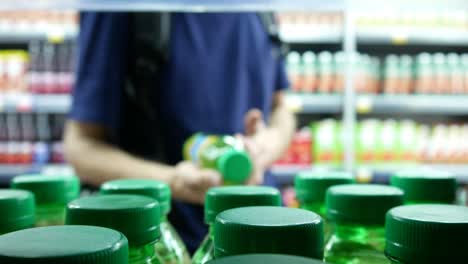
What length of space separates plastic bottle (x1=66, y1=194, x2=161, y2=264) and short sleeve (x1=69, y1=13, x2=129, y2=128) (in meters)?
0.68

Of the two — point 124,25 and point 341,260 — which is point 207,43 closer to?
point 124,25

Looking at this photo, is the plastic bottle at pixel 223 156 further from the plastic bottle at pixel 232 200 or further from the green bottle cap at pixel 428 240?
the green bottle cap at pixel 428 240

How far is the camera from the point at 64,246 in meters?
0.42

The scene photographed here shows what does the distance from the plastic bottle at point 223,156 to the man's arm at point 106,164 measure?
93 millimetres

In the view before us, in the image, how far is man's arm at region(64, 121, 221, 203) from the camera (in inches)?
45.4

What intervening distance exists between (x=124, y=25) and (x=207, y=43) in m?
0.22

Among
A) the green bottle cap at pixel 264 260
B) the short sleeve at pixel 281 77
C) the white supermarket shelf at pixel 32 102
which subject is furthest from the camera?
the white supermarket shelf at pixel 32 102

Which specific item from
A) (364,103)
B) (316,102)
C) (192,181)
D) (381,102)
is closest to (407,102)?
(381,102)

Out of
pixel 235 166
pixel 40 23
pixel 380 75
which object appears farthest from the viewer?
pixel 380 75

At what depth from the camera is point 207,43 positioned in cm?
136

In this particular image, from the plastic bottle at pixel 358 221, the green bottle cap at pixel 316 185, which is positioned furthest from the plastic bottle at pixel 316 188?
the plastic bottle at pixel 358 221

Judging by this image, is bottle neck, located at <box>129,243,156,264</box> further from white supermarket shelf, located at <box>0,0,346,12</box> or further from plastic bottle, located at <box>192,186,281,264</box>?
white supermarket shelf, located at <box>0,0,346,12</box>

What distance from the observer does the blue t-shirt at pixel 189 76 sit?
1.24 meters

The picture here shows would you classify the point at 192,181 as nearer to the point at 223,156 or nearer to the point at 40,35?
the point at 223,156
